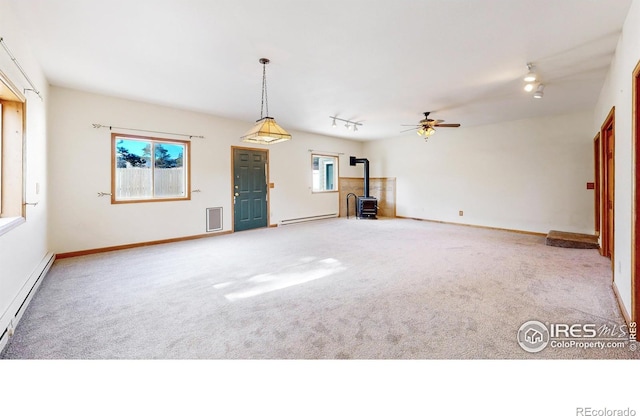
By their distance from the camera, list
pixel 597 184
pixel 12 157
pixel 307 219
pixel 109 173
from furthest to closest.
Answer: pixel 307 219, pixel 597 184, pixel 109 173, pixel 12 157

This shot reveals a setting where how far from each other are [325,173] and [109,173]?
607cm

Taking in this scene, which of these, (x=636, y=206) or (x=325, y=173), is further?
(x=325, y=173)

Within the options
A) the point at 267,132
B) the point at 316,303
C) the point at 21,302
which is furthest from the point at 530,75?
the point at 21,302

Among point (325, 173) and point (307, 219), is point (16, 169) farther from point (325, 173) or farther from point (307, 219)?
point (325, 173)

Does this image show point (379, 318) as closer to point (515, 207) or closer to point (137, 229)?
point (137, 229)

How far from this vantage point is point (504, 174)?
22.4ft

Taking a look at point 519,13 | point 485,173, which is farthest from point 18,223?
point 485,173

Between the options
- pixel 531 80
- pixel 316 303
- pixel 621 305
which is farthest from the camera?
pixel 531 80

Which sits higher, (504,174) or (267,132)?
(267,132)

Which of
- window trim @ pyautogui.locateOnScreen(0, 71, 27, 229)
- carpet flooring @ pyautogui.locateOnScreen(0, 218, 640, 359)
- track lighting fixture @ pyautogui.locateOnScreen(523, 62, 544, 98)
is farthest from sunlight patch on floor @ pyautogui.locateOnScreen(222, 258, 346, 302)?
track lighting fixture @ pyautogui.locateOnScreen(523, 62, 544, 98)

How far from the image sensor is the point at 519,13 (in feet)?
8.37

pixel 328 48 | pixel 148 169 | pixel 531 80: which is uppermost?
A: pixel 328 48
